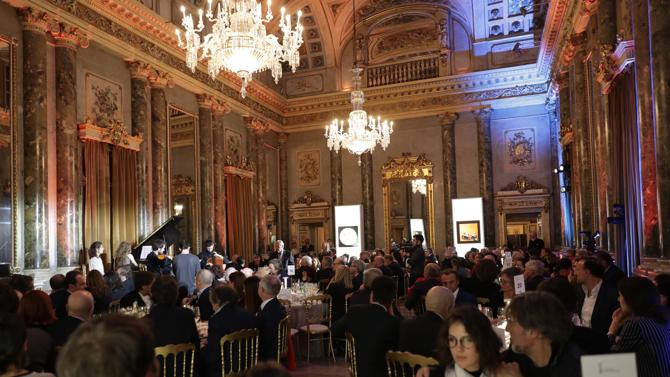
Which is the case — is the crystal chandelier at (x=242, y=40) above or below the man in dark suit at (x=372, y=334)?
above

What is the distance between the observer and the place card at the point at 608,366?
1423mm

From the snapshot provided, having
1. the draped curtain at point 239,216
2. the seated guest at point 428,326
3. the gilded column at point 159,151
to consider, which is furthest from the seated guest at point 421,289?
the draped curtain at point 239,216

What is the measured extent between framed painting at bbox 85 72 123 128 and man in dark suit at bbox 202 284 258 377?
7123 mm

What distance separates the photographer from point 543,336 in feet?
8.80

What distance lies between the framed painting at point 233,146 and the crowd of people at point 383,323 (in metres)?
7.22

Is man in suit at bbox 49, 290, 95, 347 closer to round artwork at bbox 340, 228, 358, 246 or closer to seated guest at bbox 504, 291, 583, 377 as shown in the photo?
seated guest at bbox 504, 291, 583, 377

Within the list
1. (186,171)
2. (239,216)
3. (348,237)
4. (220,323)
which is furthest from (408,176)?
(220,323)

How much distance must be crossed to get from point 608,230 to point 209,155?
9.32 meters

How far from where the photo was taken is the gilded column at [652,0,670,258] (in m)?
6.04

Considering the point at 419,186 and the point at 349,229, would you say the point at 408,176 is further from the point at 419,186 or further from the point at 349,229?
the point at 349,229

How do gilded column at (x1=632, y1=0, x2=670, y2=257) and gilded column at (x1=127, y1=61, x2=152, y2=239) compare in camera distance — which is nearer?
gilded column at (x1=632, y1=0, x2=670, y2=257)

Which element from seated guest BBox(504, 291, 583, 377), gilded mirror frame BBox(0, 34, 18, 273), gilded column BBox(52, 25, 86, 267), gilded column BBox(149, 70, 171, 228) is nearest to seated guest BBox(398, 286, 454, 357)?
seated guest BBox(504, 291, 583, 377)

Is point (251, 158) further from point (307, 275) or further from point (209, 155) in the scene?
point (307, 275)

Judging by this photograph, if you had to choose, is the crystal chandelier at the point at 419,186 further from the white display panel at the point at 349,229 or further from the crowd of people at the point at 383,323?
the crowd of people at the point at 383,323
